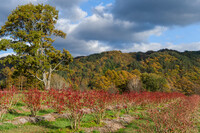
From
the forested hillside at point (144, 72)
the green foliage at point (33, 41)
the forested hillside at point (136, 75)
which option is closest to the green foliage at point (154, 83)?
the forested hillside at point (136, 75)

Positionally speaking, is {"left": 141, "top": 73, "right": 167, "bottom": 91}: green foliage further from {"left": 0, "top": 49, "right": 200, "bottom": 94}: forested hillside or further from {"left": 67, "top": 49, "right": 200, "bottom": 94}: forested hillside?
{"left": 67, "top": 49, "right": 200, "bottom": 94}: forested hillside

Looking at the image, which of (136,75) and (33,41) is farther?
(136,75)

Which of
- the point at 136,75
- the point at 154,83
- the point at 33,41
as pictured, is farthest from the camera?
the point at 136,75

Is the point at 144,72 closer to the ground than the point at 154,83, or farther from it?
farther from it

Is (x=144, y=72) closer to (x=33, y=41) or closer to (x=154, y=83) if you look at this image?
(x=154, y=83)

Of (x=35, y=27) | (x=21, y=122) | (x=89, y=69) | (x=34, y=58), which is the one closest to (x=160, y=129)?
(x=21, y=122)

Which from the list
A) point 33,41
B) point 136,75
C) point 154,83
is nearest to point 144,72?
point 136,75

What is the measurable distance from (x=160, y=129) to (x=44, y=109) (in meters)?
8.49

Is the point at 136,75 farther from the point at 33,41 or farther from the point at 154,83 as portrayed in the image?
the point at 33,41

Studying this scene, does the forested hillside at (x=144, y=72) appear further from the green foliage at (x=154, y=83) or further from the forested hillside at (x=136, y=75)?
the green foliage at (x=154, y=83)

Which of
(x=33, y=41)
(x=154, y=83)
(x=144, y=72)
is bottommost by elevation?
(x=154, y=83)

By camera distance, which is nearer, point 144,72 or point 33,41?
point 33,41

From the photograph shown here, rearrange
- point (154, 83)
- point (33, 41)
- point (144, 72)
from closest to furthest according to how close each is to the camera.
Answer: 1. point (33, 41)
2. point (154, 83)
3. point (144, 72)

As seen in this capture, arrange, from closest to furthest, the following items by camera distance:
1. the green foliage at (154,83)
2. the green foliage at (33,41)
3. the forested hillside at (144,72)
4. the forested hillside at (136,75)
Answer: the green foliage at (33,41), the green foliage at (154,83), the forested hillside at (136,75), the forested hillside at (144,72)
